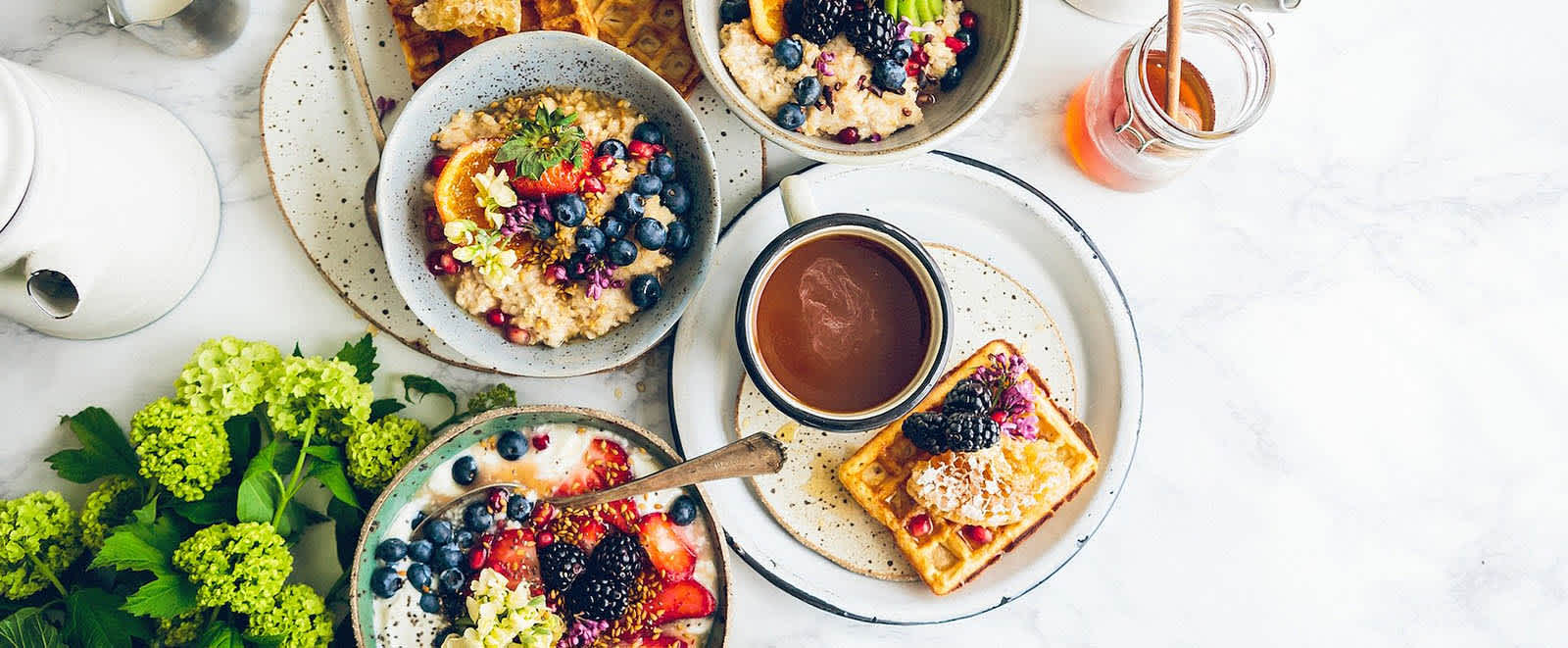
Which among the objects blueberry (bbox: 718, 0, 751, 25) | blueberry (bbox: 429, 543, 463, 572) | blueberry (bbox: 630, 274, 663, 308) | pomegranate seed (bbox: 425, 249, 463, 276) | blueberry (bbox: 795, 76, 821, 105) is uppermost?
blueberry (bbox: 718, 0, 751, 25)

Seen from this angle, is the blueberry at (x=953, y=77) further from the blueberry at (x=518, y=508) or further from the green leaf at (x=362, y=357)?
the green leaf at (x=362, y=357)

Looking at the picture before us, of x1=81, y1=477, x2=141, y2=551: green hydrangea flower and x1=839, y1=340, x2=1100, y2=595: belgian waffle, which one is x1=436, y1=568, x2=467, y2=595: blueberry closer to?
x1=81, y1=477, x2=141, y2=551: green hydrangea flower

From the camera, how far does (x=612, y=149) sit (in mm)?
1965

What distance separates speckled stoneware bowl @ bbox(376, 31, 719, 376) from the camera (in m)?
1.92

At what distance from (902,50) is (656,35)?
0.55 m

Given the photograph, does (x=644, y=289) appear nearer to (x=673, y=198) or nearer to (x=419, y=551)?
(x=673, y=198)

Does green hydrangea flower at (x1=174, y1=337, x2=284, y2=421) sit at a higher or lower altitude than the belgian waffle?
higher

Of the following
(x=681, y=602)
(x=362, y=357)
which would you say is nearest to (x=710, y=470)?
(x=681, y=602)

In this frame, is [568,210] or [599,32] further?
[599,32]

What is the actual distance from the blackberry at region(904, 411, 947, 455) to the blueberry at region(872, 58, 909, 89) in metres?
0.67

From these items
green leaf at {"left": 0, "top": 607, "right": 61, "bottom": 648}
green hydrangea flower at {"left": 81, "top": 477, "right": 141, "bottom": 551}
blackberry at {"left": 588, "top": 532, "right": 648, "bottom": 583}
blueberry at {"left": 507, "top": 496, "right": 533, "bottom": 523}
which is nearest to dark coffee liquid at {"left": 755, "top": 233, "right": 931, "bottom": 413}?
blackberry at {"left": 588, "top": 532, "right": 648, "bottom": 583}

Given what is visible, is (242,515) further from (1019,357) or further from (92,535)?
(1019,357)

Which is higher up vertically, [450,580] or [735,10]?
[735,10]

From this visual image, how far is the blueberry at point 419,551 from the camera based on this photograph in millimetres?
1922
